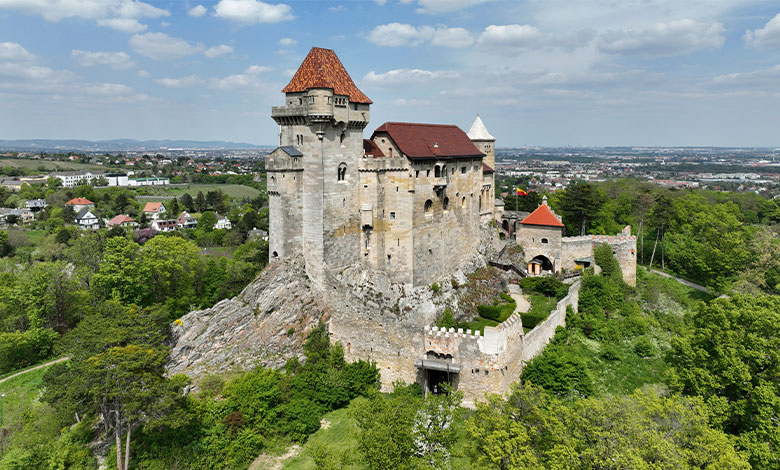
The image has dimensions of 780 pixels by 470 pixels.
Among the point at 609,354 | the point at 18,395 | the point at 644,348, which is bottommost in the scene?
the point at 18,395

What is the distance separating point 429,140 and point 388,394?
2327 cm

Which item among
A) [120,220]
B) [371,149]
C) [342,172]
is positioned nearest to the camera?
[342,172]

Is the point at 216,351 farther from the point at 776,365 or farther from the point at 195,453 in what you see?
the point at 776,365

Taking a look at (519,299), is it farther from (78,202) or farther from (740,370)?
(78,202)

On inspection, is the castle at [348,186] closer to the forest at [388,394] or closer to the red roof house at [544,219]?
the forest at [388,394]

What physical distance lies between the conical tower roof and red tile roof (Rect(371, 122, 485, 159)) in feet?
17.4

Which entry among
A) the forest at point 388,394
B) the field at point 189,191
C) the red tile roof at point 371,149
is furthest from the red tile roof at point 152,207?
the red tile roof at point 371,149

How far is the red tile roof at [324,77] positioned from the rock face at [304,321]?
14.0m

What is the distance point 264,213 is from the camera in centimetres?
10612

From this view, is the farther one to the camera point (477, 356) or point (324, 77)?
point (324, 77)

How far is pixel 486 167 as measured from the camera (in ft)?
181

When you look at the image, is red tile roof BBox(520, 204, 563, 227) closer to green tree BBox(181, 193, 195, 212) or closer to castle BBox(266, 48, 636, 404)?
castle BBox(266, 48, 636, 404)

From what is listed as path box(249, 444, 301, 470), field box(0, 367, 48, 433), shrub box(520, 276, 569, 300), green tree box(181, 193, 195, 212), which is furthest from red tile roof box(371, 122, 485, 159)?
green tree box(181, 193, 195, 212)

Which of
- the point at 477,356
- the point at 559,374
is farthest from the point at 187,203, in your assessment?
the point at 559,374
